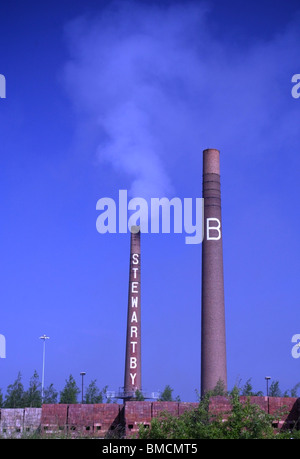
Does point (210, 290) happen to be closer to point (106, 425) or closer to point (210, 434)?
point (106, 425)

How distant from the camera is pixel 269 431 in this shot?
60.6 ft

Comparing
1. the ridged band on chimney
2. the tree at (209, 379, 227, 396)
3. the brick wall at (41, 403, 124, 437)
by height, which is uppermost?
the ridged band on chimney

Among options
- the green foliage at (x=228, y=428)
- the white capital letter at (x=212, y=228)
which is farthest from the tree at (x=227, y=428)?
the white capital letter at (x=212, y=228)

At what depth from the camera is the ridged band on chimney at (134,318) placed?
59.8m

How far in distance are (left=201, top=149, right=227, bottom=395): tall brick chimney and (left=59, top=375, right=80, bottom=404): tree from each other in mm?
19908

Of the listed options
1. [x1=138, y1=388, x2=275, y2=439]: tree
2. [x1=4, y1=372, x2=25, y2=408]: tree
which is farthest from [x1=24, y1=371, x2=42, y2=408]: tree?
[x1=138, y1=388, x2=275, y2=439]: tree

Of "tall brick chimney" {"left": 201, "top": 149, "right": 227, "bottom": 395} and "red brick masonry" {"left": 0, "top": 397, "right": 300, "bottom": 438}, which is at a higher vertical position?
"tall brick chimney" {"left": 201, "top": 149, "right": 227, "bottom": 395}

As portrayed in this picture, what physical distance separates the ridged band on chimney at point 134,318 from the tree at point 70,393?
5277mm

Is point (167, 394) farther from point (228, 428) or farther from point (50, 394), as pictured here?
point (228, 428)

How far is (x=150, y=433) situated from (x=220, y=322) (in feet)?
90.1

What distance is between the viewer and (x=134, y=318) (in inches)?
2391

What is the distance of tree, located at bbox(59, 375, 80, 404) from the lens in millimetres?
60281

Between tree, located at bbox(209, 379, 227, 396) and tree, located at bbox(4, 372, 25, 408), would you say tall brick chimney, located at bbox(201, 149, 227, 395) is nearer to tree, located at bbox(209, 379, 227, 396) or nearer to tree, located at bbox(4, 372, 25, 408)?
tree, located at bbox(209, 379, 227, 396)
